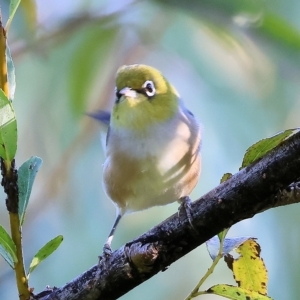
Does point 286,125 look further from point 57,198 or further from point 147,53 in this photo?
point 57,198

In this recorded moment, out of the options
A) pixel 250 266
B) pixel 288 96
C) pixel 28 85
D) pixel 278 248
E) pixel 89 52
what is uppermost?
pixel 28 85

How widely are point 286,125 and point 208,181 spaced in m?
0.24

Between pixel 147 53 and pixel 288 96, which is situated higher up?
pixel 147 53

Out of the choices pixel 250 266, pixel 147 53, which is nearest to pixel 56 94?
pixel 147 53

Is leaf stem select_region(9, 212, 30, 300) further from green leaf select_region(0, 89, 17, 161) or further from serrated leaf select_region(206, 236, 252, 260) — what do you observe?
serrated leaf select_region(206, 236, 252, 260)

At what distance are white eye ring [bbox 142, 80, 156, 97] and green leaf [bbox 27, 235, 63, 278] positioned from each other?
0.48 m

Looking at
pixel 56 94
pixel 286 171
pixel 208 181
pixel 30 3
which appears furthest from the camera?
pixel 56 94

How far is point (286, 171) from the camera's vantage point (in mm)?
477

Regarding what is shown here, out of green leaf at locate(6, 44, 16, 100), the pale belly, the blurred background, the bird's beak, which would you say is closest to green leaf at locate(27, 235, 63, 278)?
green leaf at locate(6, 44, 16, 100)

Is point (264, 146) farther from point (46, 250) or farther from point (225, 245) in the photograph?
point (46, 250)

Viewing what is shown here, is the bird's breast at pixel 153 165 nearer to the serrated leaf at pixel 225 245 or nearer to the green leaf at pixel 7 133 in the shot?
the serrated leaf at pixel 225 245

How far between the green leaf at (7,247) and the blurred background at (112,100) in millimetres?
549

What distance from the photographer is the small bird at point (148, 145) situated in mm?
851

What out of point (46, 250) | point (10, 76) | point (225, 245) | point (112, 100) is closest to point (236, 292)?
point (225, 245)
